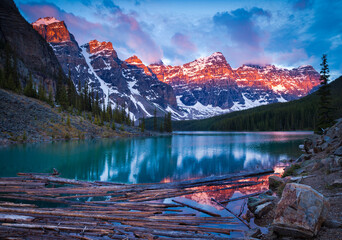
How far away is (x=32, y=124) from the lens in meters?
57.5

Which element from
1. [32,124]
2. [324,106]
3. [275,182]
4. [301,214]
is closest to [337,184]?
[301,214]

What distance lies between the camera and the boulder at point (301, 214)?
241 inches

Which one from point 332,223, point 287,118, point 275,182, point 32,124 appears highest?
point 287,118

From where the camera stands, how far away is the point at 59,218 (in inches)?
337

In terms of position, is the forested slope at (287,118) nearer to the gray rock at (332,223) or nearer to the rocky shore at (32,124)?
the gray rock at (332,223)

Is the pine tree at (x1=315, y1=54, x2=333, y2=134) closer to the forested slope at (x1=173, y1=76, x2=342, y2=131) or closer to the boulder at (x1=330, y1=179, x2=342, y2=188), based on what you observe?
the boulder at (x1=330, y1=179, x2=342, y2=188)

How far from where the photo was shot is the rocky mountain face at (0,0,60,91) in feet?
380

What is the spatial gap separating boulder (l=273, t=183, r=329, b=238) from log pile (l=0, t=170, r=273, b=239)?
2226 millimetres

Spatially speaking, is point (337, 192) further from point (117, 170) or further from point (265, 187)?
point (117, 170)

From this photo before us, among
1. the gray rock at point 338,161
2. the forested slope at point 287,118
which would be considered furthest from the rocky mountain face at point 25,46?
the forested slope at point 287,118

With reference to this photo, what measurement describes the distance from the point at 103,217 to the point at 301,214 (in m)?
7.82

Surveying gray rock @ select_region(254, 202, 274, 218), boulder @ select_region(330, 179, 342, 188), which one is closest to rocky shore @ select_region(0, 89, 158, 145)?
gray rock @ select_region(254, 202, 274, 218)

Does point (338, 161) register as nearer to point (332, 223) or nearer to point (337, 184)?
point (337, 184)

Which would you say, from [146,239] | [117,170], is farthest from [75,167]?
Result: [146,239]
